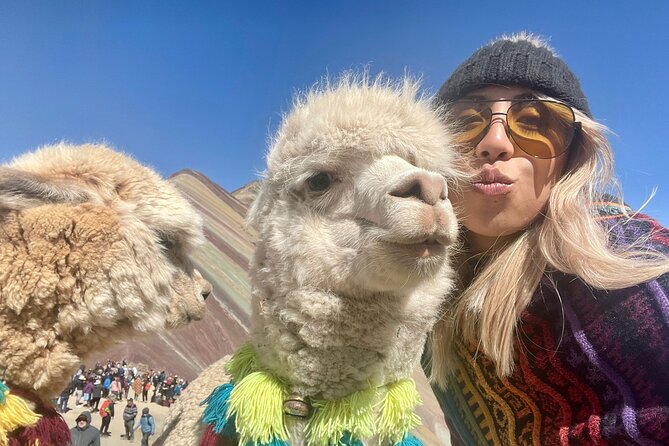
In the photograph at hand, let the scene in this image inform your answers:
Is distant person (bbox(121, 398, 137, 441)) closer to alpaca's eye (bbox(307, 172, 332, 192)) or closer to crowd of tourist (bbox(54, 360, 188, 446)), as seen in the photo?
crowd of tourist (bbox(54, 360, 188, 446))

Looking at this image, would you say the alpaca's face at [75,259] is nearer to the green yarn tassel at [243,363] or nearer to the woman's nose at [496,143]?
the green yarn tassel at [243,363]

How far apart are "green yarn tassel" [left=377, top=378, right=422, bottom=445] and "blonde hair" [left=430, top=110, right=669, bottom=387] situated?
346mm

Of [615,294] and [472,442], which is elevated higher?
[615,294]

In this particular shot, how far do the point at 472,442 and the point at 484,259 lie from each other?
815mm

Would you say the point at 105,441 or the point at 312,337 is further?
the point at 105,441

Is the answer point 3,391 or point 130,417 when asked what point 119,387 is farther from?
point 3,391

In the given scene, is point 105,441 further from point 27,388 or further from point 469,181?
point 469,181

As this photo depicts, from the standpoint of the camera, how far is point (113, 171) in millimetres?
1798

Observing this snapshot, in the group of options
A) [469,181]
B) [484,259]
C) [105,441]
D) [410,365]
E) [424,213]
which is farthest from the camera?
[105,441]

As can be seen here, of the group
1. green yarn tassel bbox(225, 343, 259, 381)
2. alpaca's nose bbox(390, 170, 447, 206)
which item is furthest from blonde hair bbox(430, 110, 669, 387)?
green yarn tassel bbox(225, 343, 259, 381)

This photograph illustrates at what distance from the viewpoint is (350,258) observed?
57.4 inches

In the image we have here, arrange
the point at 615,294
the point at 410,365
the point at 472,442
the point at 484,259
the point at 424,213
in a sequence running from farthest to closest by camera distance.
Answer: the point at 472,442, the point at 484,259, the point at 410,365, the point at 615,294, the point at 424,213

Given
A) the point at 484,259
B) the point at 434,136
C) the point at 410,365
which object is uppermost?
the point at 434,136

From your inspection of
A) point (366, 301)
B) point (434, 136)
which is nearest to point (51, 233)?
point (366, 301)
